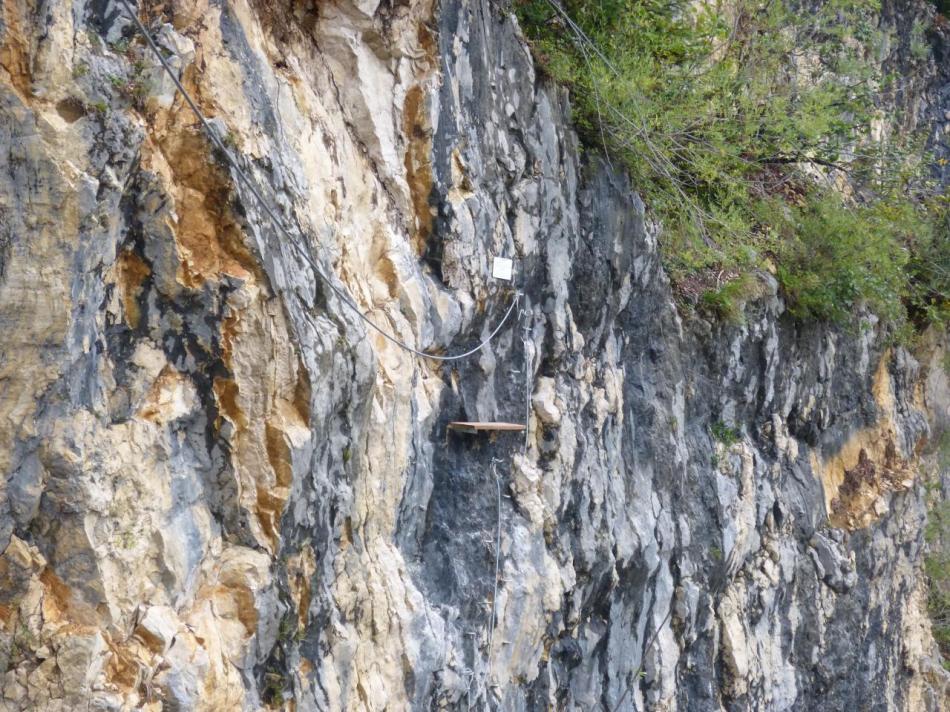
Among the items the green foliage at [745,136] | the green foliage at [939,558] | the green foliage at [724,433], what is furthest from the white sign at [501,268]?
the green foliage at [939,558]

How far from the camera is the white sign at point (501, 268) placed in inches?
234

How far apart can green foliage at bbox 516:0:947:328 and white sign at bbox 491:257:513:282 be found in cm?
171

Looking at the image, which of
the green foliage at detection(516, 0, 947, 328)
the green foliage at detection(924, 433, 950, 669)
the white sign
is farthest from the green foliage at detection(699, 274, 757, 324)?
the green foliage at detection(924, 433, 950, 669)

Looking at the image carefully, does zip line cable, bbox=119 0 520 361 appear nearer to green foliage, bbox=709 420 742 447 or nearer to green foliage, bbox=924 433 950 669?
green foliage, bbox=709 420 742 447

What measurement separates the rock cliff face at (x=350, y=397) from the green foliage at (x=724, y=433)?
1.3 inches

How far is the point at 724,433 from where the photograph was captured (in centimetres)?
861

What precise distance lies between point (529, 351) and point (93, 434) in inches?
132

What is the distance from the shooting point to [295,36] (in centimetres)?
489

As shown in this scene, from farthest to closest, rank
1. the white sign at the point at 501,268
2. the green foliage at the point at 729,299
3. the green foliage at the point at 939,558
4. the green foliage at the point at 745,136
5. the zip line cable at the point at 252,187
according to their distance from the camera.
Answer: the green foliage at the point at 939,558 < the green foliage at the point at 729,299 < the green foliage at the point at 745,136 < the white sign at the point at 501,268 < the zip line cable at the point at 252,187

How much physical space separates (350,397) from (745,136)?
5.48 meters

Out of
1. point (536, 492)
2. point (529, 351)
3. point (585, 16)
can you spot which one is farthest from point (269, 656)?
point (585, 16)

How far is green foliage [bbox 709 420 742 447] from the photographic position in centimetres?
851

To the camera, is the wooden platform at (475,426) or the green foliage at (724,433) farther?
the green foliage at (724,433)

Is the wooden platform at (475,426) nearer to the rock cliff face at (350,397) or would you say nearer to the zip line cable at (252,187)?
the rock cliff face at (350,397)
